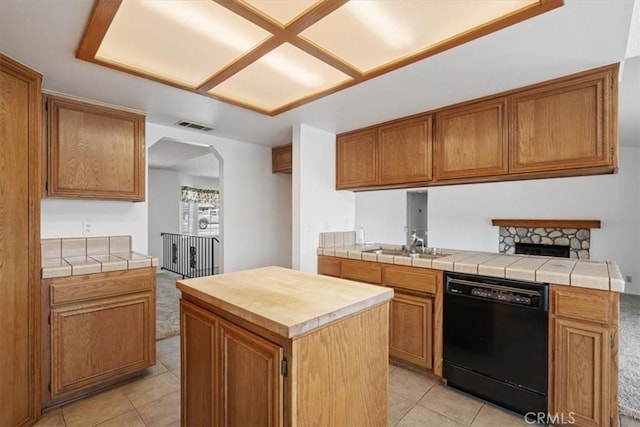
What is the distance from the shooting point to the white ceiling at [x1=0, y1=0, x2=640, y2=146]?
148 cm

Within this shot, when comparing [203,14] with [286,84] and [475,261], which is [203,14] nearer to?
[286,84]

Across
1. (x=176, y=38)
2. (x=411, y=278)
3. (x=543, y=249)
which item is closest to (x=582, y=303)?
(x=411, y=278)

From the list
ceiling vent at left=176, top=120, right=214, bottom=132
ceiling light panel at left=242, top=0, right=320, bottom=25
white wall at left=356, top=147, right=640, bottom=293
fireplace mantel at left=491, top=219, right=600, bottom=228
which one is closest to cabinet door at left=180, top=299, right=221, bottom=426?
ceiling light panel at left=242, top=0, right=320, bottom=25

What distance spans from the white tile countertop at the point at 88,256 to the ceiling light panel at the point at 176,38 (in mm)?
1360

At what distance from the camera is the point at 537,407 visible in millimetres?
1938

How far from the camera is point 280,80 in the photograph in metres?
2.29

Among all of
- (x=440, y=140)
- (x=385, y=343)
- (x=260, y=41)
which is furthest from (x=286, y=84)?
(x=385, y=343)

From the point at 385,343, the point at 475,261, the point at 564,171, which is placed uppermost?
the point at 564,171

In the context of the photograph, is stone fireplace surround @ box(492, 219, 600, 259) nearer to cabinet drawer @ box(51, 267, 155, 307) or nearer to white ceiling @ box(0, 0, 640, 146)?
white ceiling @ box(0, 0, 640, 146)

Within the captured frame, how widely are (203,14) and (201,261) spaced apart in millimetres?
5856

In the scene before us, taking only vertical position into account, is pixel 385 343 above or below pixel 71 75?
below

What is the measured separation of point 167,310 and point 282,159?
8.17ft

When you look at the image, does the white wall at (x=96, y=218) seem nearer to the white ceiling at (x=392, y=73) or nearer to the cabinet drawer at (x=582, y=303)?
the white ceiling at (x=392, y=73)

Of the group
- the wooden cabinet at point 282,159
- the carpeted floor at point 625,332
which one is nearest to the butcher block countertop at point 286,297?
the carpeted floor at point 625,332
